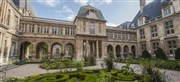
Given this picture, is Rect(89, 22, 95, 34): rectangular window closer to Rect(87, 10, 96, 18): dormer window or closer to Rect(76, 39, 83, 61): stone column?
Rect(87, 10, 96, 18): dormer window

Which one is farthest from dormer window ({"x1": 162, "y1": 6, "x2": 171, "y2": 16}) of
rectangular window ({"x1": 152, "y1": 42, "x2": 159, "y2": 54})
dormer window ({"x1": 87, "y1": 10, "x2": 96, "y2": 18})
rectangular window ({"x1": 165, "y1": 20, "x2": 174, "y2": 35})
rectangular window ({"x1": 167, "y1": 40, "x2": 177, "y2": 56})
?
dormer window ({"x1": 87, "y1": 10, "x2": 96, "y2": 18})

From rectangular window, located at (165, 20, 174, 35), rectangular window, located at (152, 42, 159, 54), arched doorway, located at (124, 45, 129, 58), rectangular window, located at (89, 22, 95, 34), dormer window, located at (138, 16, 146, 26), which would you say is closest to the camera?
rectangular window, located at (165, 20, 174, 35)

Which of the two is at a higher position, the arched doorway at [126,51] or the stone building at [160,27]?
the stone building at [160,27]

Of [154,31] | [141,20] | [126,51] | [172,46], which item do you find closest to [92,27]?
[141,20]

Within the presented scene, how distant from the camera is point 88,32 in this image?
2455 centimetres

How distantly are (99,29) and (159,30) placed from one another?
493 inches

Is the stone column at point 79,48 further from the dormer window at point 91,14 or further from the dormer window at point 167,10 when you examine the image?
the dormer window at point 167,10

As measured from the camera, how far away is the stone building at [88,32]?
19056mm

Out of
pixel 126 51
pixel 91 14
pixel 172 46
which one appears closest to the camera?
pixel 172 46

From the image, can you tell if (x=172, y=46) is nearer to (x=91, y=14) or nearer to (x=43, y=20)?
(x=91, y=14)

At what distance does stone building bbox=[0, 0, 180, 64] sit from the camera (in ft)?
62.5

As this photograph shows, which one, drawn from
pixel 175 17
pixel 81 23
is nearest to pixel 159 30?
pixel 175 17

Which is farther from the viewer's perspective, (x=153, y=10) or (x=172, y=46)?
(x=153, y=10)

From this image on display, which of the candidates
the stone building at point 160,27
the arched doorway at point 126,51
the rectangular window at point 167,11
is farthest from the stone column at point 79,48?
the rectangular window at point 167,11
